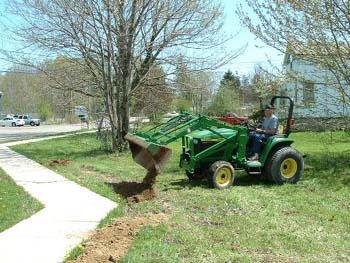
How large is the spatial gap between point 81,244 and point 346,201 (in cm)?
558

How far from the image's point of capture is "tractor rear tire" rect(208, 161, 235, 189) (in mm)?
10648

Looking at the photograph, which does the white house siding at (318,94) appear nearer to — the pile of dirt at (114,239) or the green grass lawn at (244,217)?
the green grass lawn at (244,217)

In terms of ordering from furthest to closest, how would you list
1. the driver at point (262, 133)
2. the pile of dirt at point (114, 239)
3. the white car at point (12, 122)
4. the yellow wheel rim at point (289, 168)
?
the white car at point (12, 122) < the yellow wheel rim at point (289, 168) < the driver at point (262, 133) < the pile of dirt at point (114, 239)

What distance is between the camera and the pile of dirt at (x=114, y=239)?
233 inches

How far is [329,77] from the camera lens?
46.5ft

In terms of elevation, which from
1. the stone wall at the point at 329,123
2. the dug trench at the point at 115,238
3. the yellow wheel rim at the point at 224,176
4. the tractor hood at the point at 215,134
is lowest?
the dug trench at the point at 115,238

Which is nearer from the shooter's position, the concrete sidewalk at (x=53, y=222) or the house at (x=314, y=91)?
the concrete sidewalk at (x=53, y=222)

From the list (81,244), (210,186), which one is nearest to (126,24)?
(210,186)

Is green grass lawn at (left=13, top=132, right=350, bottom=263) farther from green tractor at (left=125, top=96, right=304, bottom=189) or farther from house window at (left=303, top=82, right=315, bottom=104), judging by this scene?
house window at (left=303, top=82, right=315, bottom=104)

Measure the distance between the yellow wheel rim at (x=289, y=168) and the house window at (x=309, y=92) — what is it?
3664 millimetres

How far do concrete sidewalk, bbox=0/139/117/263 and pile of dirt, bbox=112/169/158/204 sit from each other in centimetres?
54

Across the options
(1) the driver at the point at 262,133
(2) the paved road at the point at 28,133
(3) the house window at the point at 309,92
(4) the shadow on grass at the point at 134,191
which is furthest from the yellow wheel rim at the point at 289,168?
(2) the paved road at the point at 28,133

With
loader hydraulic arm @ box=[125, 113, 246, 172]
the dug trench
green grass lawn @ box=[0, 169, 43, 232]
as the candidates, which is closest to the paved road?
green grass lawn @ box=[0, 169, 43, 232]

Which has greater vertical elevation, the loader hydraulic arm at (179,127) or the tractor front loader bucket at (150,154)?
the loader hydraulic arm at (179,127)
